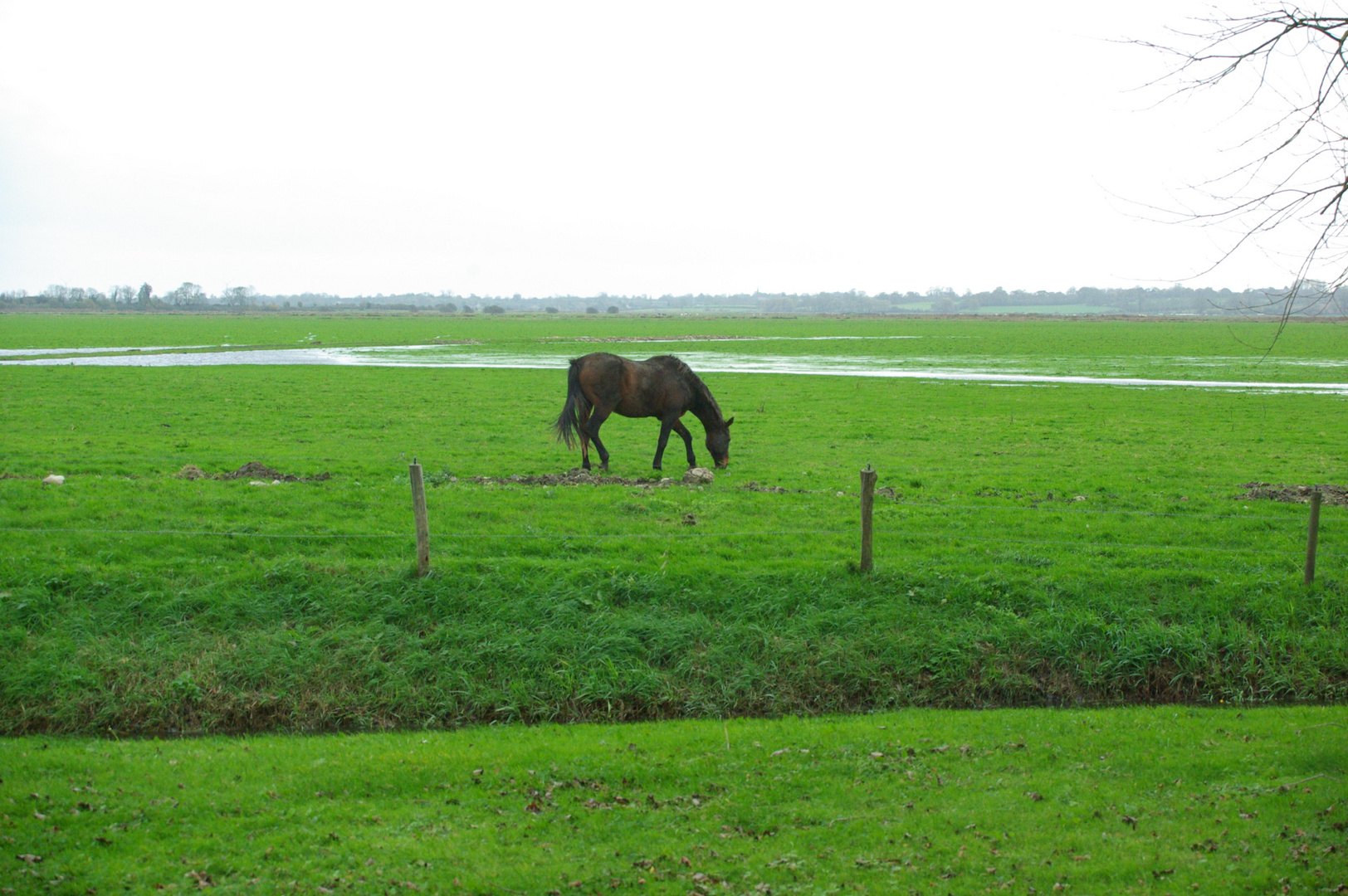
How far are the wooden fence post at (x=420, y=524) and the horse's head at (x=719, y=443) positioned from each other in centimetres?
846

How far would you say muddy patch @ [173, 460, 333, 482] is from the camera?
15984 mm

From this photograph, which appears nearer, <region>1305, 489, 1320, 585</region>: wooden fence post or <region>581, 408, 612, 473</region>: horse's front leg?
<region>1305, 489, 1320, 585</region>: wooden fence post

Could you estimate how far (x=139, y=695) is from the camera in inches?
364

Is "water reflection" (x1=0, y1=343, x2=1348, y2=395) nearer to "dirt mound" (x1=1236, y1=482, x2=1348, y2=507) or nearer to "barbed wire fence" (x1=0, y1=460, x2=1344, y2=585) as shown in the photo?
"dirt mound" (x1=1236, y1=482, x2=1348, y2=507)

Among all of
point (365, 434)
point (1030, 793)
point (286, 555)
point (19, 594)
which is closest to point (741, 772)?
point (1030, 793)

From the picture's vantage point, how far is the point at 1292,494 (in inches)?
603

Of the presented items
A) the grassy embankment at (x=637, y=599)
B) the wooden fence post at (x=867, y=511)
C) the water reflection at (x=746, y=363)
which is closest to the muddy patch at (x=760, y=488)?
the grassy embankment at (x=637, y=599)

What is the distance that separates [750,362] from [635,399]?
38.9m

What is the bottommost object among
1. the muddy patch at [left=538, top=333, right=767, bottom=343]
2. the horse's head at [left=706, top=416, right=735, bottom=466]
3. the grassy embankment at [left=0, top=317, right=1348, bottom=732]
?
the grassy embankment at [left=0, top=317, right=1348, bottom=732]

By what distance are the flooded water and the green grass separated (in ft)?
113

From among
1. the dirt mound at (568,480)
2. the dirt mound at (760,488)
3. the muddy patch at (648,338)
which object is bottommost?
the dirt mound at (760,488)

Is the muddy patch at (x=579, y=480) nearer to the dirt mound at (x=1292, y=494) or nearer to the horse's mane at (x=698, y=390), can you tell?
the horse's mane at (x=698, y=390)

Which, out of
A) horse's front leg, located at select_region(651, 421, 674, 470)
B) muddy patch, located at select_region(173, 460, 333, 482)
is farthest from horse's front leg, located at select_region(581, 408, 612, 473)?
muddy patch, located at select_region(173, 460, 333, 482)

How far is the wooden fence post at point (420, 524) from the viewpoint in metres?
10.5
